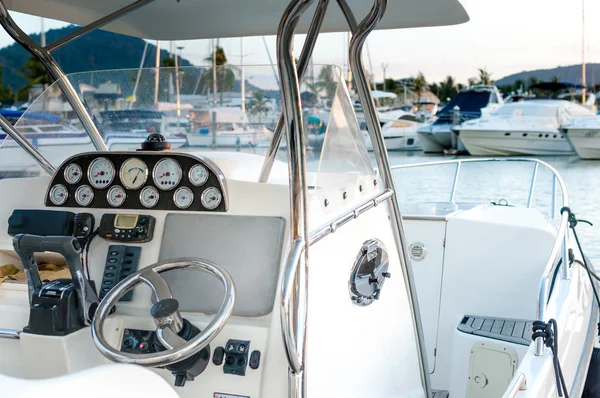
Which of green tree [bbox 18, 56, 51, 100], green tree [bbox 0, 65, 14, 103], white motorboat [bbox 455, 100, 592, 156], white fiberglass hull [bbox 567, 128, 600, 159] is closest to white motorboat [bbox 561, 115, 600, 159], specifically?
white fiberglass hull [bbox 567, 128, 600, 159]

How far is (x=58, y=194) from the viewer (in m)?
2.53

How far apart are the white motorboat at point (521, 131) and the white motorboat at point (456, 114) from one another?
172cm

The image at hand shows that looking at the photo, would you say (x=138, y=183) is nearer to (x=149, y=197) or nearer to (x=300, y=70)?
(x=149, y=197)

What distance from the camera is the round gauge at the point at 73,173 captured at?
251 cm

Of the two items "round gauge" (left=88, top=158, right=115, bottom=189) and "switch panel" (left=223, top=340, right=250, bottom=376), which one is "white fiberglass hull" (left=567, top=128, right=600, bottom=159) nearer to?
"round gauge" (left=88, top=158, right=115, bottom=189)

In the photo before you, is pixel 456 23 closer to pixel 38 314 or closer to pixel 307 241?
pixel 307 241

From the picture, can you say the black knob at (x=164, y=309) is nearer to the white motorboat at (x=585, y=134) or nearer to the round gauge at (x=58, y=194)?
the round gauge at (x=58, y=194)

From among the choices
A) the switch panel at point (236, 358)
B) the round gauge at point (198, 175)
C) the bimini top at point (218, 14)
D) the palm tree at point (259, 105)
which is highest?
the bimini top at point (218, 14)

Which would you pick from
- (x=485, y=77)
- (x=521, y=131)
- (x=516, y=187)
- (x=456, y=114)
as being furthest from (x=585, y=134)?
(x=485, y=77)

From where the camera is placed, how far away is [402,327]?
2666 mm

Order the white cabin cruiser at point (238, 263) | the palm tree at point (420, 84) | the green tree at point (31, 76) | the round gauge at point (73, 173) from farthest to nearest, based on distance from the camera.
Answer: the palm tree at point (420, 84)
the green tree at point (31, 76)
the round gauge at point (73, 173)
the white cabin cruiser at point (238, 263)

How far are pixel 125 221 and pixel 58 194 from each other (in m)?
0.34

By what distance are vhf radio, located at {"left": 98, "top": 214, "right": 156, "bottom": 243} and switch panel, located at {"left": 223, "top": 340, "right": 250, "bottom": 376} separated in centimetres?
57

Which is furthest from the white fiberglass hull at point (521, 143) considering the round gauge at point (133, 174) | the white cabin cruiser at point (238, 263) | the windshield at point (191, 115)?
the round gauge at point (133, 174)
